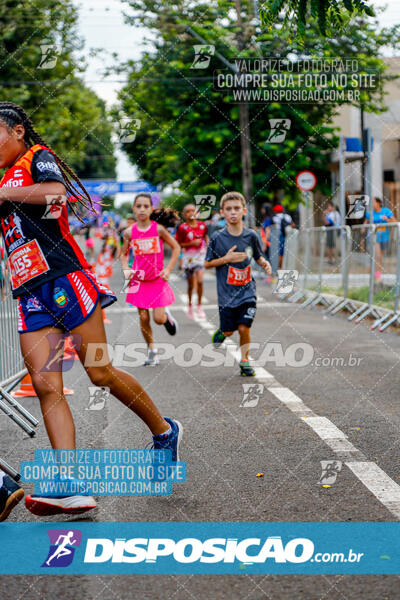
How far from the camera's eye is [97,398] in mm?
7641

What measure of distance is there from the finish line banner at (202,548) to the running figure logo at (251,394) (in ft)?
10.3

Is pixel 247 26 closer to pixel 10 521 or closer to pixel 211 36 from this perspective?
pixel 211 36

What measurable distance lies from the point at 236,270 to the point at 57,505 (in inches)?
204

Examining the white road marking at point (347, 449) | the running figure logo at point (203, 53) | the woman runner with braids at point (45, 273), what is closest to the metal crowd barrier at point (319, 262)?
the running figure logo at point (203, 53)

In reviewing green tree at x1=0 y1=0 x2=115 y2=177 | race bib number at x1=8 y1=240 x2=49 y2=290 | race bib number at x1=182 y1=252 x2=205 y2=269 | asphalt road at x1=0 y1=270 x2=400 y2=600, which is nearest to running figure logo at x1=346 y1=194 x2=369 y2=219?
race bib number at x1=182 y1=252 x2=205 y2=269

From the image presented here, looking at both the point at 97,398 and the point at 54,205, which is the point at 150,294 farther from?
the point at 54,205

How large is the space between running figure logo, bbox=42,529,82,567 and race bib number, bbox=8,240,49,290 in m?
1.13

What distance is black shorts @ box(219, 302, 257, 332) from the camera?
8.99 metres

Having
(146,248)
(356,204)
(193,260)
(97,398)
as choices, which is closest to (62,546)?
(97,398)

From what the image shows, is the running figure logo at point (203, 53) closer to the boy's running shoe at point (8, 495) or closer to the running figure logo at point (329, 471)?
the running figure logo at point (329, 471)

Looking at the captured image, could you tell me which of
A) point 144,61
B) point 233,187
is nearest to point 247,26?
point 144,61

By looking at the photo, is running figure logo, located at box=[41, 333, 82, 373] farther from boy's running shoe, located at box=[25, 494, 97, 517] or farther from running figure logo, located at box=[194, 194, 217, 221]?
running figure logo, located at box=[194, 194, 217, 221]

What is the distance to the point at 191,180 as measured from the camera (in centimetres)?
2969

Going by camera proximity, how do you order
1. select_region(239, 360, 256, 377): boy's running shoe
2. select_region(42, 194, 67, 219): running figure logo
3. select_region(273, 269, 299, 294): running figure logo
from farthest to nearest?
select_region(273, 269, 299, 294): running figure logo, select_region(239, 360, 256, 377): boy's running shoe, select_region(42, 194, 67, 219): running figure logo
